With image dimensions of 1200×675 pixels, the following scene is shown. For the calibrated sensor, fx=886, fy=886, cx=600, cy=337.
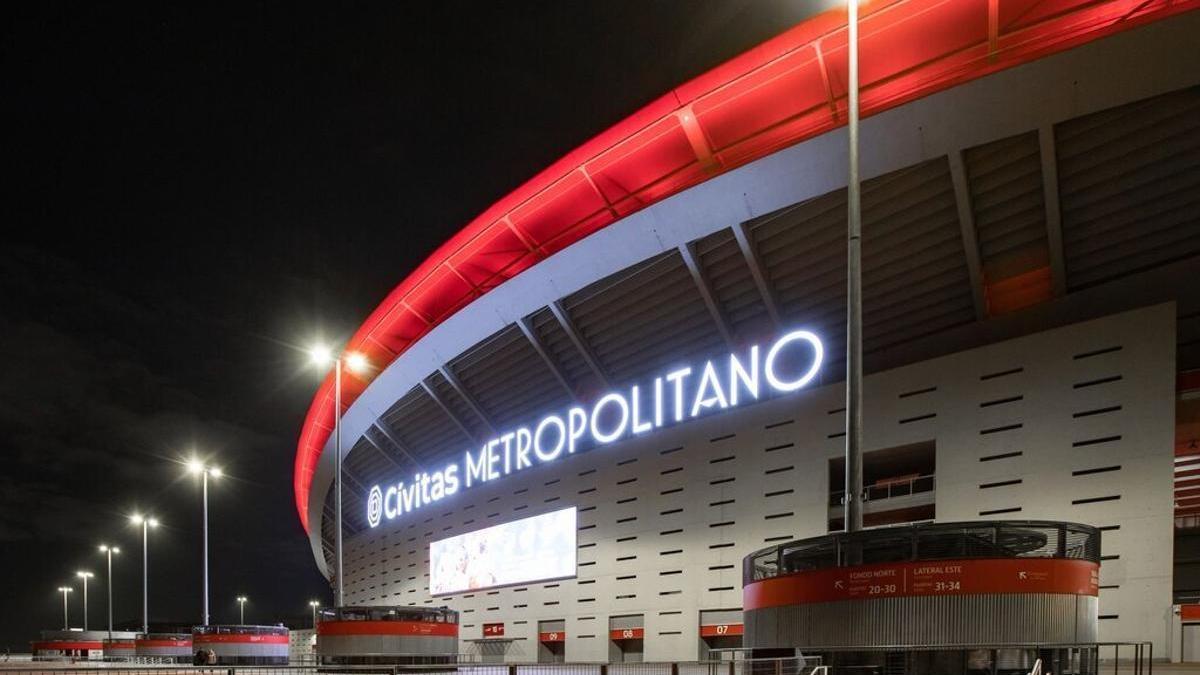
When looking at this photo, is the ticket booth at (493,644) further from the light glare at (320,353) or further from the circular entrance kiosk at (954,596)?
the circular entrance kiosk at (954,596)

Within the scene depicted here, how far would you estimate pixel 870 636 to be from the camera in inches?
400

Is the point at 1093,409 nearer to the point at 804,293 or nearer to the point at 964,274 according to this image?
the point at 964,274

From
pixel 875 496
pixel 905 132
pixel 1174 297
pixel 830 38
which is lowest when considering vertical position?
pixel 875 496

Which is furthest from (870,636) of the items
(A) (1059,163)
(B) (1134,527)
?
(A) (1059,163)

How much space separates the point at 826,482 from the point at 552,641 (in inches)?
568

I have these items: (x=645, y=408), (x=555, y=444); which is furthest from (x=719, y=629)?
(x=555, y=444)

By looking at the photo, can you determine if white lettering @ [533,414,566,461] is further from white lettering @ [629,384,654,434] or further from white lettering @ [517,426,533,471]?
white lettering @ [629,384,654,434]

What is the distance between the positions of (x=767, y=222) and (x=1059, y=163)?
653cm

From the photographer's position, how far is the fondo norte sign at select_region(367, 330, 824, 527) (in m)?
23.6

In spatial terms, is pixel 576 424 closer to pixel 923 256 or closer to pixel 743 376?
pixel 743 376

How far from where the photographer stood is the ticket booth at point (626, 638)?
1128 inches

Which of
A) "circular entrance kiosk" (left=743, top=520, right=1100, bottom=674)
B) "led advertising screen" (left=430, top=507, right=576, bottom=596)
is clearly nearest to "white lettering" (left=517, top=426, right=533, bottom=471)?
"led advertising screen" (left=430, top=507, right=576, bottom=596)

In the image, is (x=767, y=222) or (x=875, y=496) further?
(x=875, y=496)

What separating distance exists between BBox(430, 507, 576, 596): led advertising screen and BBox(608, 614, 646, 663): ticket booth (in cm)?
282
